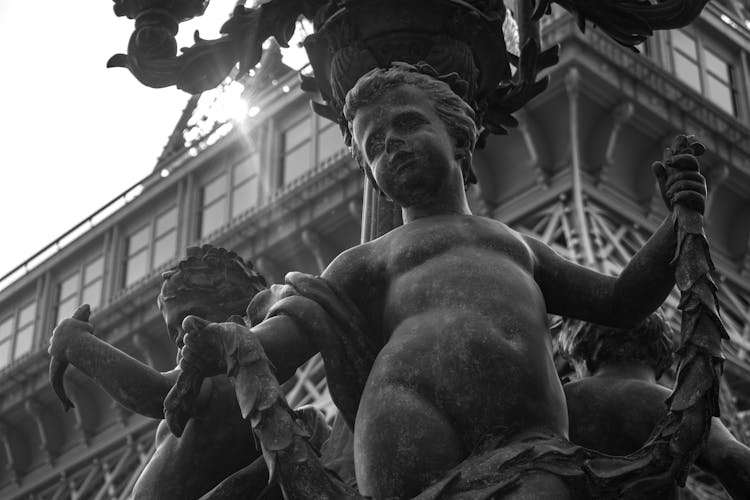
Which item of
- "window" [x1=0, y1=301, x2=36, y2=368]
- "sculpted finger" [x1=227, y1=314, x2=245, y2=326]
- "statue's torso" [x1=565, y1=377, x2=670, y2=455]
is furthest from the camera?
"window" [x1=0, y1=301, x2=36, y2=368]

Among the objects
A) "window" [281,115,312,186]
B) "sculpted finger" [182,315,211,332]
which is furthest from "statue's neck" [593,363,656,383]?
"window" [281,115,312,186]

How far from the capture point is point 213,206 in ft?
171

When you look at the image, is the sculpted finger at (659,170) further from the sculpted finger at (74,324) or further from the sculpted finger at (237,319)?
the sculpted finger at (74,324)

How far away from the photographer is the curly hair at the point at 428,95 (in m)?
5.54

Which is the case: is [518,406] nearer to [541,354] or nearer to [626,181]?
[541,354]

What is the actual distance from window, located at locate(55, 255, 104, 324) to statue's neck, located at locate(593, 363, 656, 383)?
4869cm

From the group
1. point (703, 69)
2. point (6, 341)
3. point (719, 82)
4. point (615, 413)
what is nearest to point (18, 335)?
point (6, 341)

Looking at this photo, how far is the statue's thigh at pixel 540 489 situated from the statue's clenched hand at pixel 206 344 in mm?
808

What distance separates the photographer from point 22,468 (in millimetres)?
53438

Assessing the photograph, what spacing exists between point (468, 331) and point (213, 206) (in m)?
47.3

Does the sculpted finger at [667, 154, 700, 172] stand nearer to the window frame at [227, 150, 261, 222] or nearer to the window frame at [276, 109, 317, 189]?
the window frame at [276, 109, 317, 189]

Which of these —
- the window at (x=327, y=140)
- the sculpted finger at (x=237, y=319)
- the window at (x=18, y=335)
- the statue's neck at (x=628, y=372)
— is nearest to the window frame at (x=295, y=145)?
the window at (x=327, y=140)

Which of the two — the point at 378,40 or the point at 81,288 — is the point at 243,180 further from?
the point at 378,40

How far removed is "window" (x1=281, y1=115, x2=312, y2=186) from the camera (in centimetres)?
4928
